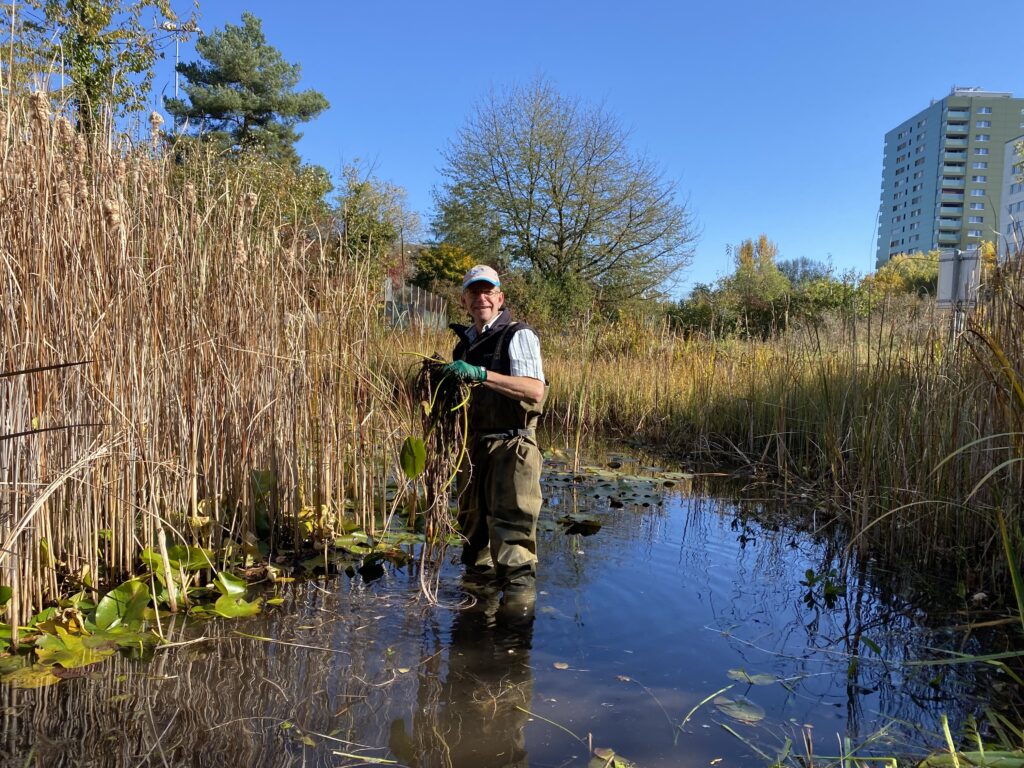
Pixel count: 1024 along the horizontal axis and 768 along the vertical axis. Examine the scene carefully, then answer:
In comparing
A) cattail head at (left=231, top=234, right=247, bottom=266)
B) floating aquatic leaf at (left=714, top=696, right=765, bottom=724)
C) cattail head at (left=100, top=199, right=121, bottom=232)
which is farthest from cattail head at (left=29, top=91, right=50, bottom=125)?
floating aquatic leaf at (left=714, top=696, right=765, bottom=724)

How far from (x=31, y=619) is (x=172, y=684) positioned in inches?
25.0

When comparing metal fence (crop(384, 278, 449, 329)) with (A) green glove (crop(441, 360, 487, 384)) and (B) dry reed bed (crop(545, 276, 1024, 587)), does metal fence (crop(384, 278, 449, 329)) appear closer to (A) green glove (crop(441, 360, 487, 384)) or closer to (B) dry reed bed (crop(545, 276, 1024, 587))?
(A) green glove (crop(441, 360, 487, 384))

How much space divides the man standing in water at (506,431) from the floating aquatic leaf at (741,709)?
1.12 meters

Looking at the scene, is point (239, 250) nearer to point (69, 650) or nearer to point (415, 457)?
point (415, 457)

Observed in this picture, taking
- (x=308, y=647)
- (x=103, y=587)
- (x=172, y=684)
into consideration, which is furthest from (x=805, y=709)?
(x=103, y=587)

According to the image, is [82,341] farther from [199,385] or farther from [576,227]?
[576,227]

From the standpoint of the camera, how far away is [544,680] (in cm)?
269

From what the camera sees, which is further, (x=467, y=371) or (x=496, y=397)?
(x=496, y=397)

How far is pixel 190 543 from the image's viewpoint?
325cm

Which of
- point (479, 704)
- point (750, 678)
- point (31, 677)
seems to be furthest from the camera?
point (750, 678)

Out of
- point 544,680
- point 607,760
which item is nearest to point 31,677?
point 544,680

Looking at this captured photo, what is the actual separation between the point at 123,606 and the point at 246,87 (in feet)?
111

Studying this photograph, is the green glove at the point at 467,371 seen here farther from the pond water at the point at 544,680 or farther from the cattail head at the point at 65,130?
the cattail head at the point at 65,130

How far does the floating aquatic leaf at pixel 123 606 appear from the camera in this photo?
2713 mm
